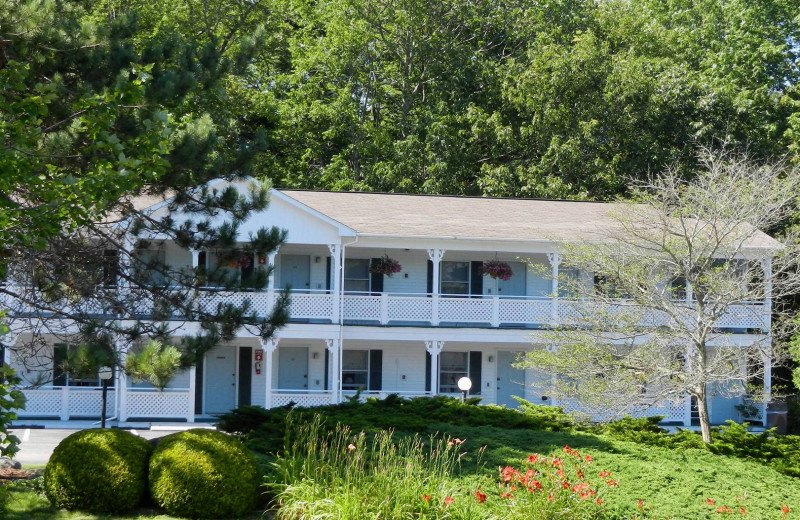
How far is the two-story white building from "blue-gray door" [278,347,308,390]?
0.10 ft

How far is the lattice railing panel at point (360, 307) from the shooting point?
86.2 feet

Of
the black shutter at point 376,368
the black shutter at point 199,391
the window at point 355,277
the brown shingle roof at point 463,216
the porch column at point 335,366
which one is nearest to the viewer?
the porch column at point 335,366

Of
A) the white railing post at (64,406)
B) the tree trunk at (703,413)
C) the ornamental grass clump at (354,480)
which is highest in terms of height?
the tree trunk at (703,413)

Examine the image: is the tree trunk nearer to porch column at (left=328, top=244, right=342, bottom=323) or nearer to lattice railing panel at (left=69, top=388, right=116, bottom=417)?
porch column at (left=328, top=244, right=342, bottom=323)

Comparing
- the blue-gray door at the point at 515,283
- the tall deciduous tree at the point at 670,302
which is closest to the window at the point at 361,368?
the blue-gray door at the point at 515,283

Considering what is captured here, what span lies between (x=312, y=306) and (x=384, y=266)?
103 inches

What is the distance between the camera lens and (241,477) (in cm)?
1192

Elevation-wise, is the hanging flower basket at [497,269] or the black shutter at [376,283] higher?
the hanging flower basket at [497,269]

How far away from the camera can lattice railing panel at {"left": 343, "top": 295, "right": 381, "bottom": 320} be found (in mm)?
26266

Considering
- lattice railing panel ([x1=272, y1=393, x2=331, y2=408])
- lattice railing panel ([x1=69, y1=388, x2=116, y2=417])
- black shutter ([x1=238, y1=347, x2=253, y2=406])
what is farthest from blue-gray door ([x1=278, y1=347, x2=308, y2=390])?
lattice railing panel ([x1=69, y1=388, x2=116, y2=417])

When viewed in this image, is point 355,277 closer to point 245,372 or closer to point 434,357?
point 434,357

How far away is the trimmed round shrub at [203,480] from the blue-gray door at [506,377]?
1669 centimetres

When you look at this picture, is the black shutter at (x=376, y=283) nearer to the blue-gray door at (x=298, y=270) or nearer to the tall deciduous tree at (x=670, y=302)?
the blue-gray door at (x=298, y=270)

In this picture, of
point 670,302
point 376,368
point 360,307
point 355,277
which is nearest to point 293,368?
point 376,368
